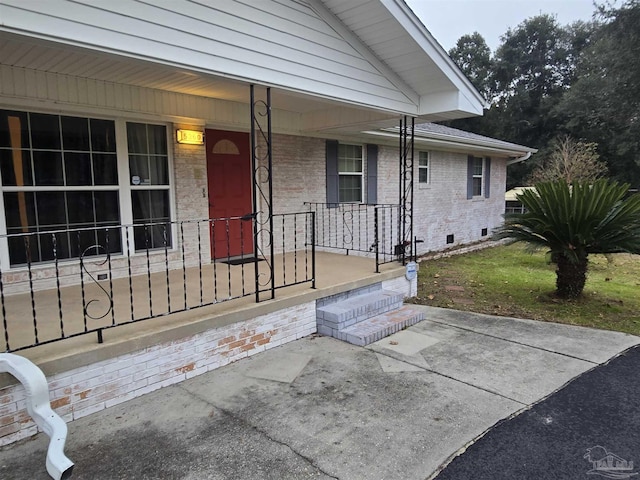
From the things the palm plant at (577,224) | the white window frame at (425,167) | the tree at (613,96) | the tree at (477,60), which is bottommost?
the palm plant at (577,224)

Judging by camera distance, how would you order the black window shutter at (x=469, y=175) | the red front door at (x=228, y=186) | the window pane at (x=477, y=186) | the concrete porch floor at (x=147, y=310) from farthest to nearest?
the window pane at (x=477, y=186), the black window shutter at (x=469, y=175), the red front door at (x=228, y=186), the concrete porch floor at (x=147, y=310)

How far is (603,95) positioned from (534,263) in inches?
595

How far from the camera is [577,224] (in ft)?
19.4

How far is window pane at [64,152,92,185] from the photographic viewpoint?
15.8ft

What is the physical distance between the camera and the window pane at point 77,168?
4.82m

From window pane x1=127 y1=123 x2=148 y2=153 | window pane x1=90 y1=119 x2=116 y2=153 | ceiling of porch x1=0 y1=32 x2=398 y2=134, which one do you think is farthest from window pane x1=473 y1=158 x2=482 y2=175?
window pane x1=90 y1=119 x2=116 y2=153

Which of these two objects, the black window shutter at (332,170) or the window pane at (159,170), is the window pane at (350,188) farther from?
the window pane at (159,170)

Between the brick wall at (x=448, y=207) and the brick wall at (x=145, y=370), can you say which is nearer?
the brick wall at (x=145, y=370)

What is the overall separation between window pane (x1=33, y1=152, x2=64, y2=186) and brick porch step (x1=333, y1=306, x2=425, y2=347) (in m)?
3.61

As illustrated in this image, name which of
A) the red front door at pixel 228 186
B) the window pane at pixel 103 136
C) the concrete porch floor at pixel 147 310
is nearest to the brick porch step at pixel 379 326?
the concrete porch floor at pixel 147 310

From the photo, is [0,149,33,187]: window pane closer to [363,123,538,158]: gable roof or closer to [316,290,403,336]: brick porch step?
[316,290,403,336]: brick porch step

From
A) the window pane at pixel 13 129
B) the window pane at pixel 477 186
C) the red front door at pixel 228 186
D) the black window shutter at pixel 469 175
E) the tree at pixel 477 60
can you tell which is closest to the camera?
the window pane at pixel 13 129

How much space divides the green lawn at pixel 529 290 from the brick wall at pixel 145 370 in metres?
2.82

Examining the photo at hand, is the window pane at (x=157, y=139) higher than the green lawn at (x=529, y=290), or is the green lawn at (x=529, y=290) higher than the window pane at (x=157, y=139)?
the window pane at (x=157, y=139)
